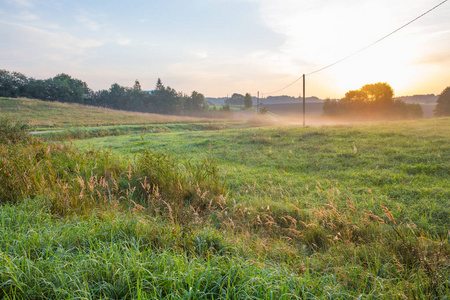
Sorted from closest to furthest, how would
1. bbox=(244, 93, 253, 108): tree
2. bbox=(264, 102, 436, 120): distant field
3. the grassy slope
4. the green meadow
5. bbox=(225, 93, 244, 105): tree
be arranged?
1. the green meadow
2. the grassy slope
3. bbox=(264, 102, 436, 120): distant field
4. bbox=(244, 93, 253, 108): tree
5. bbox=(225, 93, 244, 105): tree

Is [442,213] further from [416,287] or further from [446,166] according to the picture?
[446,166]

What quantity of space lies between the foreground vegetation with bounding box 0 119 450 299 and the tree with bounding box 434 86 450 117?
51.3m

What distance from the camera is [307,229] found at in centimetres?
449

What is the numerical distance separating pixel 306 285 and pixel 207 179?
431cm

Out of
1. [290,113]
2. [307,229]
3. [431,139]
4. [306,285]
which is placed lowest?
[307,229]

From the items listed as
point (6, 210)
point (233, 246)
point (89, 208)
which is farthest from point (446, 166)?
point (6, 210)

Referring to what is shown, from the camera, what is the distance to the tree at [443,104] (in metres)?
48.0

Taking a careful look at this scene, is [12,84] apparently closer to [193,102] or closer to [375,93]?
[193,102]

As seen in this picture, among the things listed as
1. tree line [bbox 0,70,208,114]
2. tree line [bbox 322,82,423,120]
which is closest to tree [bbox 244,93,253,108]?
tree line [bbox 0,70,208,114]

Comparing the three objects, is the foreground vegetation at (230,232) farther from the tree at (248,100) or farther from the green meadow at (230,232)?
the tree at (248,100)

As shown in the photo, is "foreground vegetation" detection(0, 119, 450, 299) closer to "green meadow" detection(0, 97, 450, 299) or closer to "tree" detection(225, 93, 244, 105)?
"green meadow" detection(0, 97, 450, 299)

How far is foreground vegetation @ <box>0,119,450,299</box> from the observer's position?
233 cm

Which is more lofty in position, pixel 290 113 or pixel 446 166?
pixel 290 113

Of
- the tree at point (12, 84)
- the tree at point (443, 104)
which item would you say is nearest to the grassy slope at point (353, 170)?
the tree at point (443, 104)
